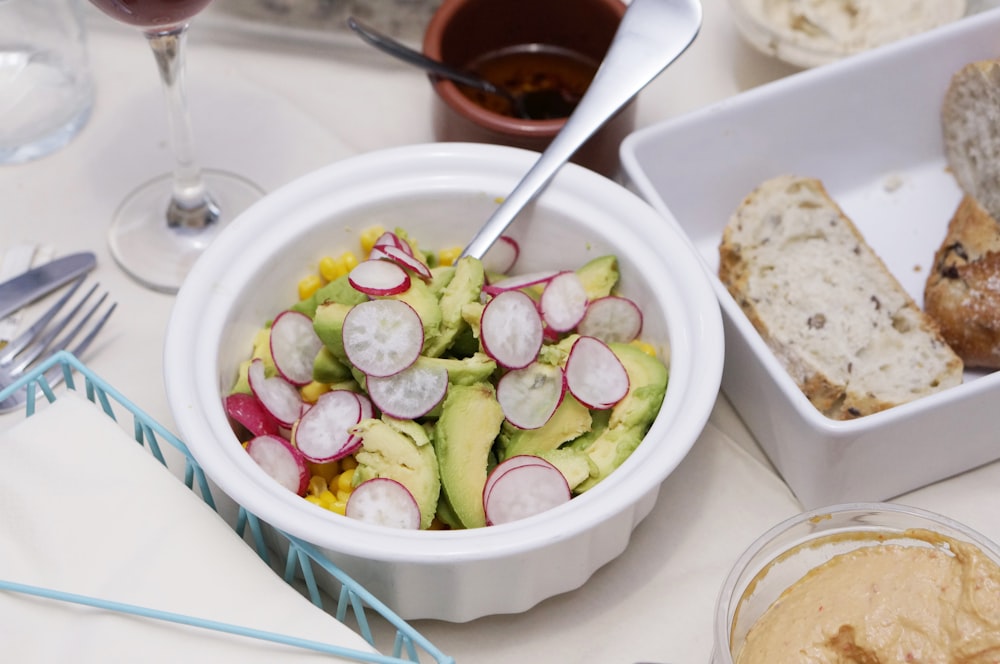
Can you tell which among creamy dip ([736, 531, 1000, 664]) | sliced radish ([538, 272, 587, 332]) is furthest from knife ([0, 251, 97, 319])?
creamy dip ([736, 531, 1000, 664])

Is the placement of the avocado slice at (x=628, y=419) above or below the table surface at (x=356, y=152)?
above

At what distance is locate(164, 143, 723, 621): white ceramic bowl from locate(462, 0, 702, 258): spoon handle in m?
0.03

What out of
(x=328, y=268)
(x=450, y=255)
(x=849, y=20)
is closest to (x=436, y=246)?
(x=450, y=255)

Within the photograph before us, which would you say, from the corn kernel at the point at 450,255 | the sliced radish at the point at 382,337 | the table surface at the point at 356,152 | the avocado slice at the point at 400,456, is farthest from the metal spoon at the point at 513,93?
the avocado slice at the point at 400,456

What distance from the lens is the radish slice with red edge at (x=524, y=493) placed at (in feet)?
3.82

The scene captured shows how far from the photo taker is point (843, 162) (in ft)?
5.65

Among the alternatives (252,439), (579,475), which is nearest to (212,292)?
(252,439)

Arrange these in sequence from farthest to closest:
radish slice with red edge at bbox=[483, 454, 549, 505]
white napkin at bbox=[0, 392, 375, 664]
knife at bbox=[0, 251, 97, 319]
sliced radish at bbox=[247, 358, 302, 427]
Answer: knife at bbox=[0, 251, 97, 319]
sliced radish at bbox=[247, 358, 302, 427]
radish slice with red edge at bbox=[483, 454, 549, 505]
white napkin at bbox=[0, 392, 375, 664]

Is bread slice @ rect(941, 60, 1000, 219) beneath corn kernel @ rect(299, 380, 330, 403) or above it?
above

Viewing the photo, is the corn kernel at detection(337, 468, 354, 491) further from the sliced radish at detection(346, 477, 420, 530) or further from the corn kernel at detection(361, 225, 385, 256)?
the corn kernel at detection(361, 225, 385, 256)

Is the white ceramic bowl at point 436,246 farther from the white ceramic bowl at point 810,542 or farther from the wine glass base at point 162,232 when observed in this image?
the wine glass base at point 162,232

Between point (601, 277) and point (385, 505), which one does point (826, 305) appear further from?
point (385, 505)

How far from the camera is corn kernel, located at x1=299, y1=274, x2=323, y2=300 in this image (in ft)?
4.67

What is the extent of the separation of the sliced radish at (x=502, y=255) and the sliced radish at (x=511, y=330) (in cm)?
19
